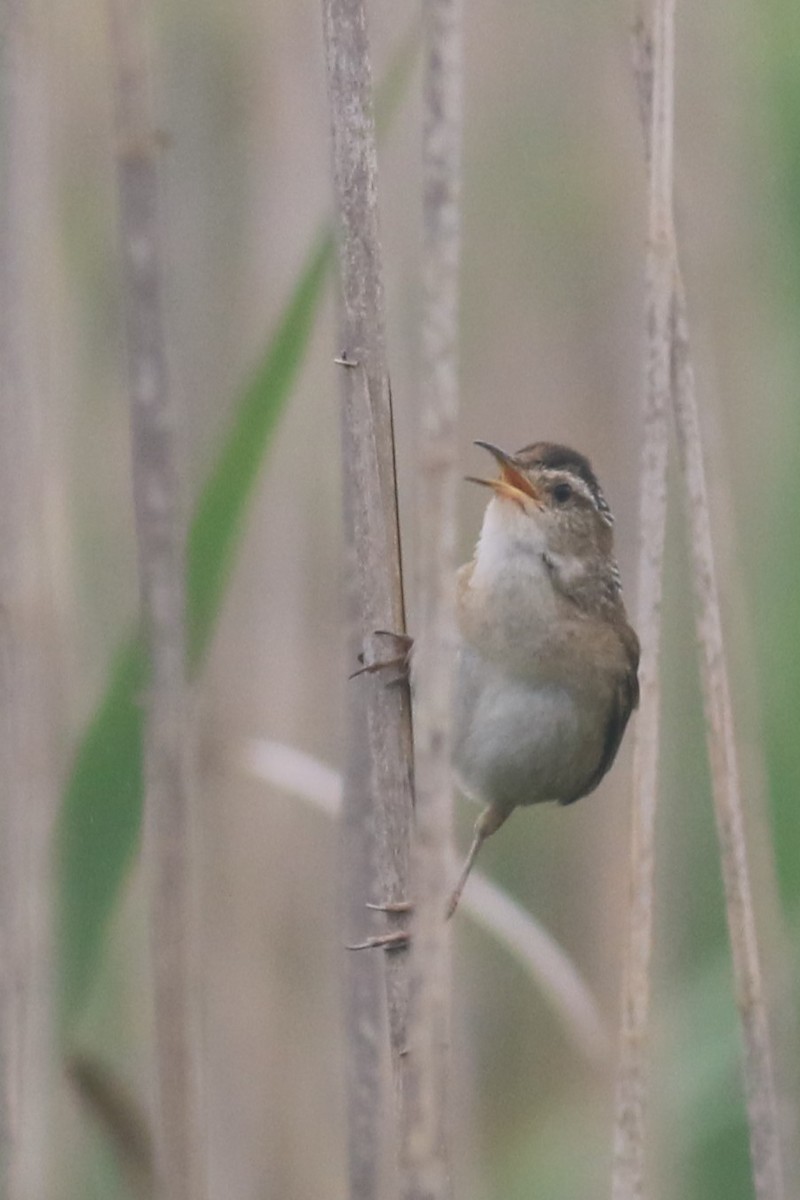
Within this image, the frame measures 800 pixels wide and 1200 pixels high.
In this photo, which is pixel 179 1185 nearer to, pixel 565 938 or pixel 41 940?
pixel 41 940

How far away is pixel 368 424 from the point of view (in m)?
1.68

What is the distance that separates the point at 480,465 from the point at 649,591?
54.1 inches

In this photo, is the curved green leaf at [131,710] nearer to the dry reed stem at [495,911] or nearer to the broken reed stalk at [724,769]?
the broken reed stalk at [724,769]

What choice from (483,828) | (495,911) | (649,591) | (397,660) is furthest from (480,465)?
(397,660)

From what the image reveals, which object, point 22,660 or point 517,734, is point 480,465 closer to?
point 517,734

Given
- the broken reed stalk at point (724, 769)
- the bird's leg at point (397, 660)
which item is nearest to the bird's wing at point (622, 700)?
the broken reed stalk at point (724, 769)

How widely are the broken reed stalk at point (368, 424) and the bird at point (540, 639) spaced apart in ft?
1.70

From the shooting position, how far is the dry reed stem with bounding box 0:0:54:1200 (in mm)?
1868

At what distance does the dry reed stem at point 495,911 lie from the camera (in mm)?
2385

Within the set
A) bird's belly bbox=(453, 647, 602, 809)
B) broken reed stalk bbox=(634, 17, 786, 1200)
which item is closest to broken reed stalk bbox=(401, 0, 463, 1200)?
broken reed stalk bbox=(634, 17, 786, 1200)

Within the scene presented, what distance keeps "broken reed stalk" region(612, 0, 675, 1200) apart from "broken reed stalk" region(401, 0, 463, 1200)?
0.45 metres

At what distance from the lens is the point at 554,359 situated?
3059mm

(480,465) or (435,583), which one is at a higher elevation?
Result: (480,465)

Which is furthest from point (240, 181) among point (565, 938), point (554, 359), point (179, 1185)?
point (179, 1185)
